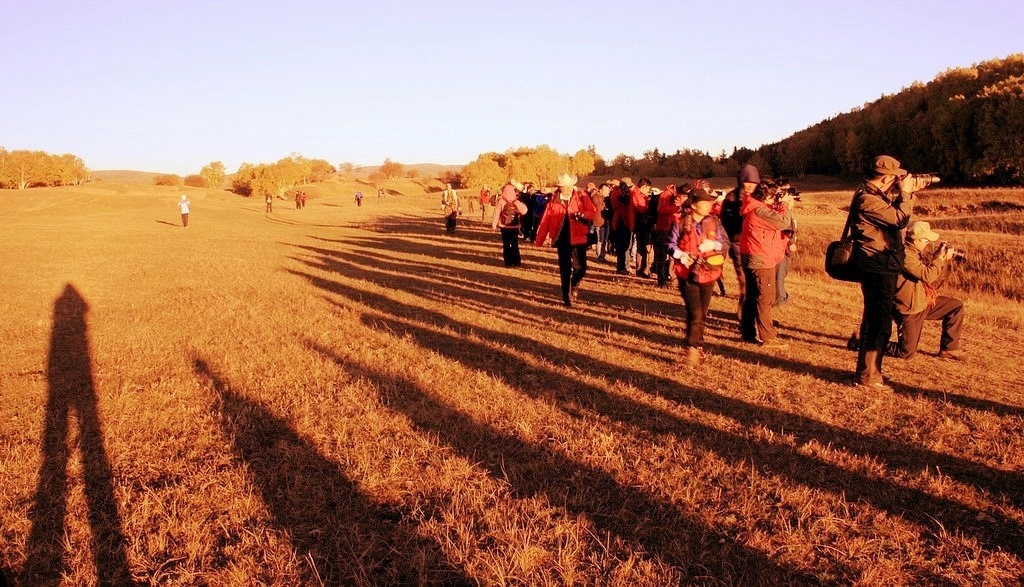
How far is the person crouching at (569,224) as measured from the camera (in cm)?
1094

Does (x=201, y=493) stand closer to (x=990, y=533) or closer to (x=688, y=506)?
(x=688, y=506)

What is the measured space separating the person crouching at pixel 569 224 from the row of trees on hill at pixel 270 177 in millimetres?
95609


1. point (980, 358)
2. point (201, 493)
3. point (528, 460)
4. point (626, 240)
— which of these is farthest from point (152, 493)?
point (626, 240)

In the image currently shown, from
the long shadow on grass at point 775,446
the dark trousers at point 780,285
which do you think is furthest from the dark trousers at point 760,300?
the dark trousers at point 780,285

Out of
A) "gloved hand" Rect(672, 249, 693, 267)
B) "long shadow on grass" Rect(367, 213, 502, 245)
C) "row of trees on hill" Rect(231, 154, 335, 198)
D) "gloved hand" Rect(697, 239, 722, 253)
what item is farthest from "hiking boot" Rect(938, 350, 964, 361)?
"row of trees on hill" Rect(231, 154, 335, 198)

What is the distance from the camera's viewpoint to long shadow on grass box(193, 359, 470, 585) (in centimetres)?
350

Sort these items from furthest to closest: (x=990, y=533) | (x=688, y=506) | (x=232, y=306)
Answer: (x=232, y=306) → (x=688, y=506) → (x=990, y=533)

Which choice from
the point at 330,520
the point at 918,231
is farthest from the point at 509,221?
the point at 330,520

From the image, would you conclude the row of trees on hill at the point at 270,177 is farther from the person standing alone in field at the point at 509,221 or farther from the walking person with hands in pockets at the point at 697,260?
the walking person with hands in pockets at the point at 697,260

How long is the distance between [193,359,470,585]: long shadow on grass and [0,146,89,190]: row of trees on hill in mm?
102603

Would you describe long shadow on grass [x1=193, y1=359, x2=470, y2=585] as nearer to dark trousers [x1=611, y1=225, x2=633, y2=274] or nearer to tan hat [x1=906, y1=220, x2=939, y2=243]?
tan hat [x1=906, y1=220, x2=939, y2=243]

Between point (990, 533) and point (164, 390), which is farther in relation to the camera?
point (164, 390)

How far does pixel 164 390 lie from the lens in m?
6.50

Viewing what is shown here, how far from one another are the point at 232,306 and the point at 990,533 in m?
10.6
